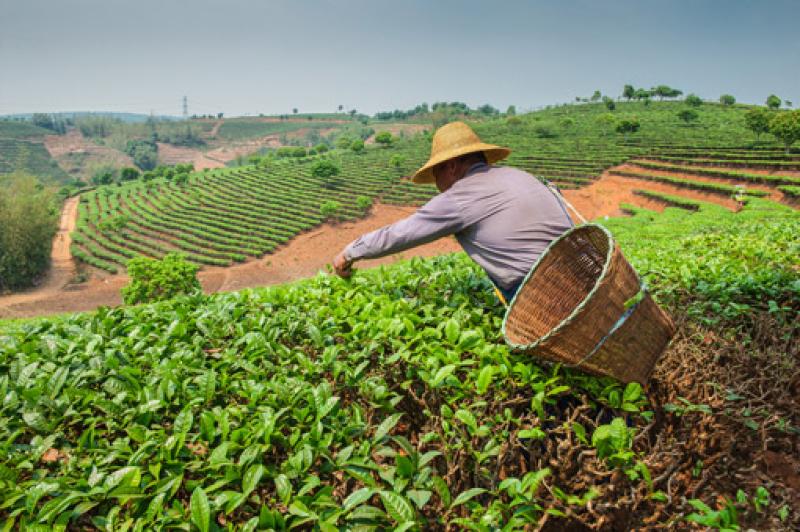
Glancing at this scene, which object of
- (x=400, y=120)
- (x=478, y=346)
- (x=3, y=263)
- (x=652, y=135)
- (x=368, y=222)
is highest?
(x=400, y=120)

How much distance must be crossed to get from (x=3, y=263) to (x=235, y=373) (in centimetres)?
4308

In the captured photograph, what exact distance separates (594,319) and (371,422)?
84cm

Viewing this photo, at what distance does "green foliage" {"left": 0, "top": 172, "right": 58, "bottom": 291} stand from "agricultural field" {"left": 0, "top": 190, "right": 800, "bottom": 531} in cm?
4192

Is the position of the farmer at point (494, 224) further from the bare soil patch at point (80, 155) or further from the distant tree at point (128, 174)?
the bare soil patch at point (80, 155)

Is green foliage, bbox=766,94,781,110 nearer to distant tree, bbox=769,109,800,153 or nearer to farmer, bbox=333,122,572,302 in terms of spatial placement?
distant tree, bbox=769,109,800,153

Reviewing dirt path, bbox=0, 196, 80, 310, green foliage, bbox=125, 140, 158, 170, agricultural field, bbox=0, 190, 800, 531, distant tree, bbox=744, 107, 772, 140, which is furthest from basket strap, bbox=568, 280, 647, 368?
green foliage, bbox=125, 140, 158, 170

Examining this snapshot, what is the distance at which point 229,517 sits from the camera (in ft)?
3.73

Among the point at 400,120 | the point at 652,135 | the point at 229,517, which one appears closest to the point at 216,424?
the point at 229,517

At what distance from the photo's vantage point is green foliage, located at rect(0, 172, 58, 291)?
109ft

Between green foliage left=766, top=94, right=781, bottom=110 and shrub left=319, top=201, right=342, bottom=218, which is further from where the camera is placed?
green foliage left=766, top=94, right=781, bottom=110

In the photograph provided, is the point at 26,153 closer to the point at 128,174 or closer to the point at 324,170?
the point at 128,174

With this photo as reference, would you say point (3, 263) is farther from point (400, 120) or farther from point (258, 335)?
point (400, 120)

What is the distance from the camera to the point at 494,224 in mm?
1958

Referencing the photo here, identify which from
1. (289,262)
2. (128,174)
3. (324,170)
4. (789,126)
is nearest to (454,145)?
(289,262)
